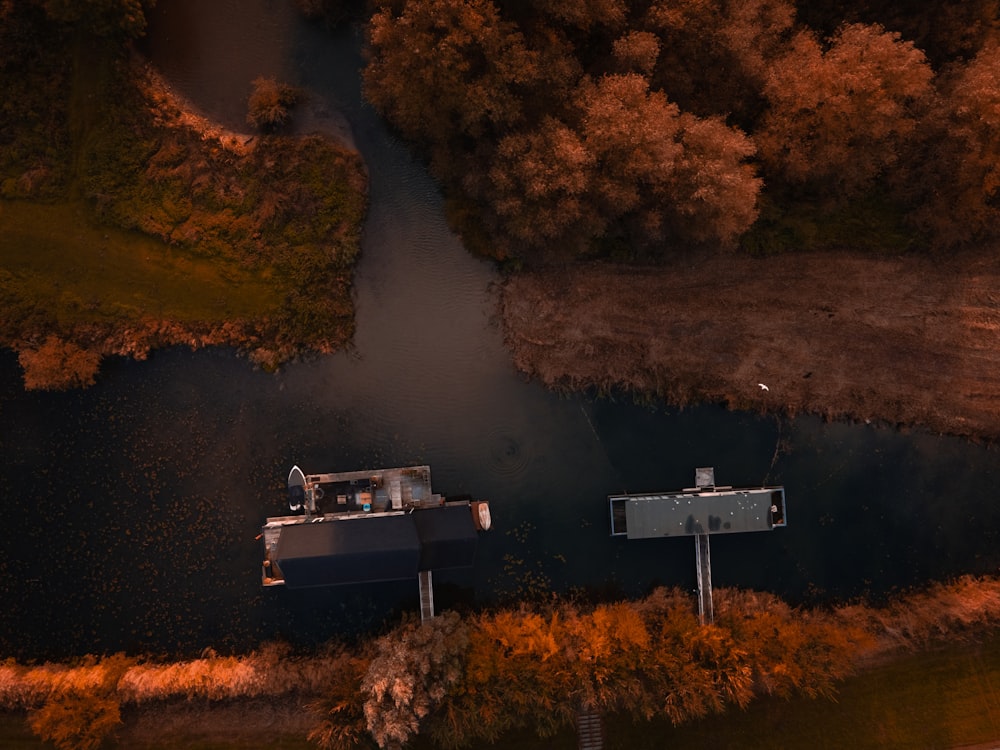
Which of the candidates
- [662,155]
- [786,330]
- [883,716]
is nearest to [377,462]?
[662,155]

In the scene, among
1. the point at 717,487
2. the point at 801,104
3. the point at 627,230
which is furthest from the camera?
the point at 717,487

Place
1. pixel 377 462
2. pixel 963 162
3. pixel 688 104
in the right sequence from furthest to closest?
pixel 377 462 → pixel 688 104 → pixel 963 162

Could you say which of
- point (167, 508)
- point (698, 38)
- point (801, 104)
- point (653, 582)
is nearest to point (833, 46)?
point (801, 104)

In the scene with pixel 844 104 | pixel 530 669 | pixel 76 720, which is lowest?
pixel 76 720

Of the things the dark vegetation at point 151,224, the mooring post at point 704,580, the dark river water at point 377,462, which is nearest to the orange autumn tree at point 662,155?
the dark river water at point 377,462

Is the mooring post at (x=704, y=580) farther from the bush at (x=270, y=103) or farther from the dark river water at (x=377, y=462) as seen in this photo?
the bush at (x=270, y=103)

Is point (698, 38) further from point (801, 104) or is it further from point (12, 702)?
point (12, 702)

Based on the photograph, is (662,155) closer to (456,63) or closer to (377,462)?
(456,63)
